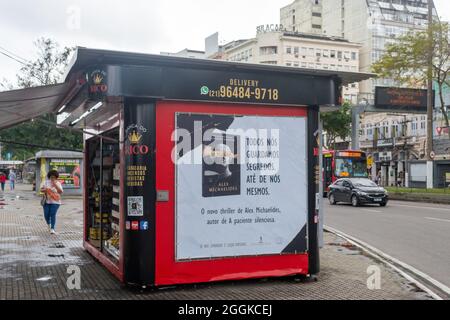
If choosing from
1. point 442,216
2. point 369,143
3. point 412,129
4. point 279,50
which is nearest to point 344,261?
point 442,216

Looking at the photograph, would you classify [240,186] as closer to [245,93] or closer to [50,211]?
[245,93]

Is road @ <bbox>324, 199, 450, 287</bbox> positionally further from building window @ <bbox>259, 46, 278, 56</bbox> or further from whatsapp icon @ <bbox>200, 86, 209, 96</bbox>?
building window @ <bbox>259, 46, 278, 56</bbox>

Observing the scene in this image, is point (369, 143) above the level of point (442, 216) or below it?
above

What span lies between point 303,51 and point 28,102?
87.7 meters

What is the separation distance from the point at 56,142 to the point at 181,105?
29.9m

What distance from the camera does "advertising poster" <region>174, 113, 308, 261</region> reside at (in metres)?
7.76

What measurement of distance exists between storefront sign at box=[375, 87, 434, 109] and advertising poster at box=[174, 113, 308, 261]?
26.6 metres

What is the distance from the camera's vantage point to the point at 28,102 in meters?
8.53

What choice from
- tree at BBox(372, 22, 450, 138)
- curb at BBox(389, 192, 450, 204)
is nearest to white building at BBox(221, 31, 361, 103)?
tree at BBox(372, 22, 450, 138)

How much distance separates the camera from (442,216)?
19.4 m

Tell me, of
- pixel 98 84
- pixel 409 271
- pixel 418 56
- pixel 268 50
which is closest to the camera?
pixel 98 84

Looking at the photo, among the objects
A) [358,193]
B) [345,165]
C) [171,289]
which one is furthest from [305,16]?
[171,289]

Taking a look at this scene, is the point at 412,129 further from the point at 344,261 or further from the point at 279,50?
the point at 344,261

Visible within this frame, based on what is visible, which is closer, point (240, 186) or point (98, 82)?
point (98, 82)
